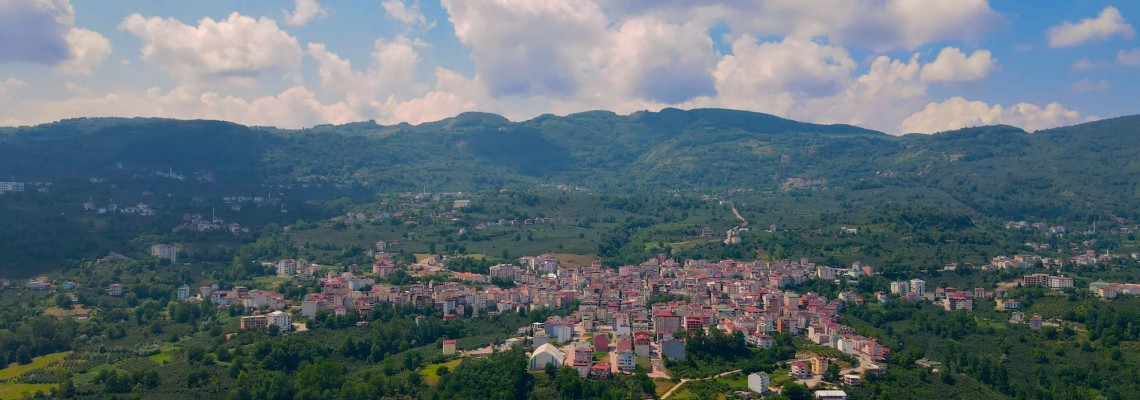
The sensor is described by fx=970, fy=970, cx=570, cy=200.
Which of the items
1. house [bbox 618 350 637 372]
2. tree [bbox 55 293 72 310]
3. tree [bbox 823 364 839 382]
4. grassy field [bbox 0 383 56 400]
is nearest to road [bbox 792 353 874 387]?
tree [bbox 823 364 839 382]

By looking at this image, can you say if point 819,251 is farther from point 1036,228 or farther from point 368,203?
point 368,203

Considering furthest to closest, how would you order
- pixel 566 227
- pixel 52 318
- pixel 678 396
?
pixel 566 227
pixel 52 318
pixel 678 396

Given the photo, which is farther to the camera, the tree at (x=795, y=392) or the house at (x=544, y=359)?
the house at (x=544, y=359)

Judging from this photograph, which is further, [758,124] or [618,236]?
[758,124]

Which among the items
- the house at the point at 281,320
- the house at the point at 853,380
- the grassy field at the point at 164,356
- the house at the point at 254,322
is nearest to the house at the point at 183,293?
the house at the point at 254,322

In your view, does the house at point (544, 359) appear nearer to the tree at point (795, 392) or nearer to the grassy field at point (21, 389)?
the tree at point (795, 392)

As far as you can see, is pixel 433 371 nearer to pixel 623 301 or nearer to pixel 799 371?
pixel 799 371

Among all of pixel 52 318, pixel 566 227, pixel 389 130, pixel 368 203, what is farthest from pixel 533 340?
pixel 389 130

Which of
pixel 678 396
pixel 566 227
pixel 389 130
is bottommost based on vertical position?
pixel 678 396
